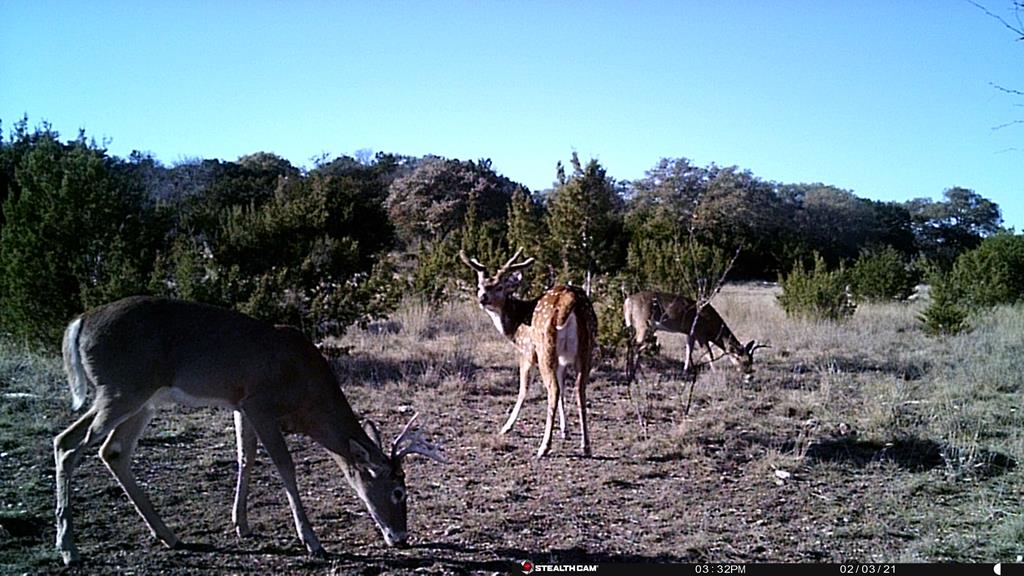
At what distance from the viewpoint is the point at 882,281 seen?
22578 mm

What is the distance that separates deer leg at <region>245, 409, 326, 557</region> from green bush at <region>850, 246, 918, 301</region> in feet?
66.1

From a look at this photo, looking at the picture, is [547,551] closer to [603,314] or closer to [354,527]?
[354,527]

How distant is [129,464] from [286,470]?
4.07 feet

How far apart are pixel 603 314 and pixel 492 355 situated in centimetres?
208

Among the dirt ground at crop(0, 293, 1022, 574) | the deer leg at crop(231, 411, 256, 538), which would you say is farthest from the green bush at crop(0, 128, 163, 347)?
the deer leg at crop(231, 411, 256, 538)

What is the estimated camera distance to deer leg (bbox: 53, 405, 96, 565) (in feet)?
17.2

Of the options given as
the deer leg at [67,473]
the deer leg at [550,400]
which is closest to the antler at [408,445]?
the deer leg at [67,473]

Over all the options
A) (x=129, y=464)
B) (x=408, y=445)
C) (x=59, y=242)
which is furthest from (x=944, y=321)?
(x=59, y=242)

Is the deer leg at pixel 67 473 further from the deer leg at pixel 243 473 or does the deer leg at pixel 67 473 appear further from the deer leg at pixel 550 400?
the deer leg at pixel 550 400

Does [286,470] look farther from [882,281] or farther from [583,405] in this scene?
[882,281]

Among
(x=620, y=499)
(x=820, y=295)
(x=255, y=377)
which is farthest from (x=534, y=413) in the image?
(x=820, y=295)

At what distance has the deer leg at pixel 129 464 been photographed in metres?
5.61

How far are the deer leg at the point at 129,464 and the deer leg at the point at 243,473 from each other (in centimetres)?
43

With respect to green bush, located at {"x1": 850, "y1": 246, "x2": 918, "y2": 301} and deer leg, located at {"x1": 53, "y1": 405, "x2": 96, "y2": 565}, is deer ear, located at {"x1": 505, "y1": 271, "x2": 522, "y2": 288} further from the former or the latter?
green bush, located at {"x1": 850, "y1": 246, "x2": 918, "y2": 301}
